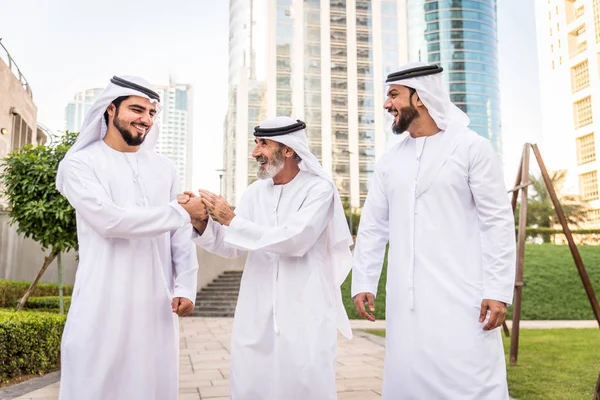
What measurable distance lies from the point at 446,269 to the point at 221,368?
12.4 ft

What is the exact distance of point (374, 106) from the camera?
6281 centimetres

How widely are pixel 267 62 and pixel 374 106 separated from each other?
13.3 meters

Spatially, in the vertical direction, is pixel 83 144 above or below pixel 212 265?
above

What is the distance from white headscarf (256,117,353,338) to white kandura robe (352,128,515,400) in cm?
16

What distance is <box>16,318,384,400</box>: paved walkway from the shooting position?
420 cm

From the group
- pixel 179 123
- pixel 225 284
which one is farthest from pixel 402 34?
pixel 225 284

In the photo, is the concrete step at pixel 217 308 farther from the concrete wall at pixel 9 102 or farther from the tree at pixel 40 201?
the tree at pixel 40 201

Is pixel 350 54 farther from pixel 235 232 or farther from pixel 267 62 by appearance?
pixel 235 232

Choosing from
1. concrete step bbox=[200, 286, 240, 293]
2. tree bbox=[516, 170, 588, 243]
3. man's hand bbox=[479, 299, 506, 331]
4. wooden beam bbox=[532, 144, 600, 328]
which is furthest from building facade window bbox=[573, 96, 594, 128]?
man's hand bbox=[479, 299, 506, 331]

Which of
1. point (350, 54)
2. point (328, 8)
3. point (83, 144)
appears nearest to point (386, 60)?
point (350, 54)

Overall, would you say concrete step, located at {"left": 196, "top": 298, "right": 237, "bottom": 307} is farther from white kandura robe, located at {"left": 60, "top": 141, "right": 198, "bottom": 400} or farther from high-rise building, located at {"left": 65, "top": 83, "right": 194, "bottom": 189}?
high-rise building, located at {"left": 65, "top": 83, "right": 194, "bottom": 189}

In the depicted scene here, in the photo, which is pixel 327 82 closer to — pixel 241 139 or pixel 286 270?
pixel 241 139

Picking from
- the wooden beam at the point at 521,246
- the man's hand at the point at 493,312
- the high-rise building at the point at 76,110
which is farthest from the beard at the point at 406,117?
the high-rise building at the point at 76,110

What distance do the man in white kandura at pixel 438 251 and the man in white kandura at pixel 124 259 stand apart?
33.5 inches
